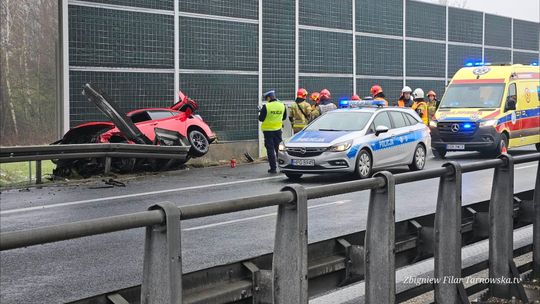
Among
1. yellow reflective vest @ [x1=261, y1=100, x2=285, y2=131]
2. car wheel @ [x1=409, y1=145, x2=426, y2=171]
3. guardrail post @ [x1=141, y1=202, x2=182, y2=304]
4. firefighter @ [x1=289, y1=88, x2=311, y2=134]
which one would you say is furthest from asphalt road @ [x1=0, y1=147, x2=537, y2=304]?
firefighter @ [x1=289, y1=88, x2=311, y2=134]

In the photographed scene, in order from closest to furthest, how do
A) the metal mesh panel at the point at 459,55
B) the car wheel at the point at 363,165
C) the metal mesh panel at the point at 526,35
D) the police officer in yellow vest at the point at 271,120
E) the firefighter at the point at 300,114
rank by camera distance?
the car wheel at the point at 363,165
the police officer in yellow vest at the point at 271,120
the firefighter at the point at 300,114
the metal mesh panel at the point at 459,55
the metal mesh panel at the point at 526,35

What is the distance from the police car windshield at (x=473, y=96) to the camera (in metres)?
22.5

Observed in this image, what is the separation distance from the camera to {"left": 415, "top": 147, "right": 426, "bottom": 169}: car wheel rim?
18500 mm

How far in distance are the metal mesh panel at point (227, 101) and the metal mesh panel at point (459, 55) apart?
1329cm

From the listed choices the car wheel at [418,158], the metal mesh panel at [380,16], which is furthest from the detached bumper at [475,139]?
the metal mesh panel at [380,16]

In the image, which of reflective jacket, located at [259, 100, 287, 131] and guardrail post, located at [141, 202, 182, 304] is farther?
reflective jacket, located at [259, 100, 287, 131]

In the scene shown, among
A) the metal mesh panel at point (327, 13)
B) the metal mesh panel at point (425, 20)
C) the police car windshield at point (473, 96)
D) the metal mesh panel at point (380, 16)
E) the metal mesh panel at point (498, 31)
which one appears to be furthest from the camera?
the metal mesh panel at point (498, 31)

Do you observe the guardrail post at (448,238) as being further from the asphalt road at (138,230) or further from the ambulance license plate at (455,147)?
the ambulance license plate at (455,147)

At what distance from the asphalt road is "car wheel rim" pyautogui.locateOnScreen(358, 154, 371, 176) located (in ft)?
2.34

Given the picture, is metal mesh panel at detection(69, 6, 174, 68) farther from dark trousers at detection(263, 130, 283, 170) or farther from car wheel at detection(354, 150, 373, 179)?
car wheel at detection(354, 150, 373, 179)

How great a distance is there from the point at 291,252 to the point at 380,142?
43.6 feet

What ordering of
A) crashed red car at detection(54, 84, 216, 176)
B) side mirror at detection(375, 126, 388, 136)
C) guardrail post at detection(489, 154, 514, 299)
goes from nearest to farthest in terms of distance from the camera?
1. guardrail post at detection(489, 154, 514, 299)
2. side mirror at detection(375, 126, 388, 136)
3. crashed red car at detection(54, 84, 216, 176)

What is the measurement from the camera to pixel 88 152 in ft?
53.8

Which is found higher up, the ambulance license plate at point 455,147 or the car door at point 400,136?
the car door at point 400,136
